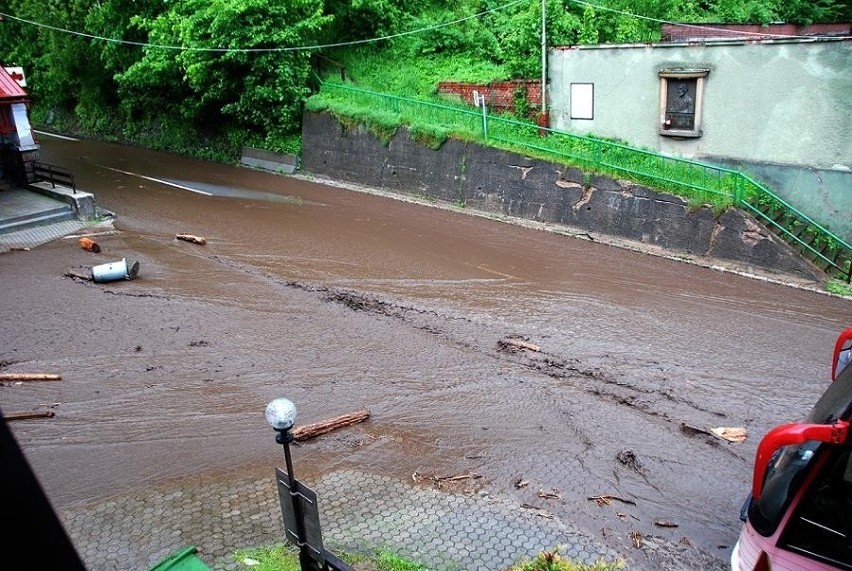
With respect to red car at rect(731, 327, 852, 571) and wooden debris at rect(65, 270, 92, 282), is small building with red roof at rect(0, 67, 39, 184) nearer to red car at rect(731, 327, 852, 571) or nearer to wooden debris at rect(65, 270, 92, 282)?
wooden debris at rect(65, 270, 92, 282)

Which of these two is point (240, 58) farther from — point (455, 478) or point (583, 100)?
point (455, 478)

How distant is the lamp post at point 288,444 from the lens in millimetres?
4926

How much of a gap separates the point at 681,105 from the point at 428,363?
10.5 metres

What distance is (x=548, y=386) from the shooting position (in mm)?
9000

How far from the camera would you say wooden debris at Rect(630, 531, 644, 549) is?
19.5 feet

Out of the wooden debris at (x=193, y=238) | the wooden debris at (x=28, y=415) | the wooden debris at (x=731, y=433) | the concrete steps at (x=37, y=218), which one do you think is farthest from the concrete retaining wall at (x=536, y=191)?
the wooden debris at (x=28, y=415)

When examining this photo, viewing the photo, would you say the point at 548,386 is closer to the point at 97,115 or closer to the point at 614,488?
the point at 614,488

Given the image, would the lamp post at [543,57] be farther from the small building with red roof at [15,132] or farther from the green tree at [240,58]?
the small building with red roof at [15,132]

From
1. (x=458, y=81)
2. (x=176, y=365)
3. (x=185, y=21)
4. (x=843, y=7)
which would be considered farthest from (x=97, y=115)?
(x=843, y=7)

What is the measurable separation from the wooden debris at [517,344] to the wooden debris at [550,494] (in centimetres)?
343

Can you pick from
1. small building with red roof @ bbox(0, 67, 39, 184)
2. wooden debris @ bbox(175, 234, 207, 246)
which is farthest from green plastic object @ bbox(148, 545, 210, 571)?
small building with red roof @ bbox(0, 67, 39, 184)

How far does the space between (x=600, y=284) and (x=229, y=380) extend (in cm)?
716

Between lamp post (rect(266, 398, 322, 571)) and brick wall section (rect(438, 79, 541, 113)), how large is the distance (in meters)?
15.9

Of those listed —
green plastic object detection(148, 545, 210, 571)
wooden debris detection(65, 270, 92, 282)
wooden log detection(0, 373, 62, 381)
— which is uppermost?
wooden debris detection(65, 270, 92, 282)
